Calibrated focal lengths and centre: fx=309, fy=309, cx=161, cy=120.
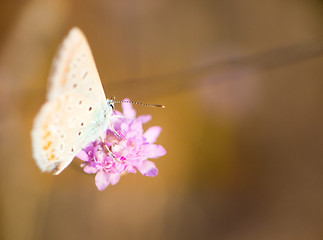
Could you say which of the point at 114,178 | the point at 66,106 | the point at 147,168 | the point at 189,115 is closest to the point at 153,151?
the point at 147,168

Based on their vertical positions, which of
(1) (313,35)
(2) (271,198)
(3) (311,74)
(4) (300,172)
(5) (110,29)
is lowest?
(2) (271,198)

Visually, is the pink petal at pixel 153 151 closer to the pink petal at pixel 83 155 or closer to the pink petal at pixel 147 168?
the pink petal at pixel 147 168

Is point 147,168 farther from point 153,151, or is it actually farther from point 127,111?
point 127,111

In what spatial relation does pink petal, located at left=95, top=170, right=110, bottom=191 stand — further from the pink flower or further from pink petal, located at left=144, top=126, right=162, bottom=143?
pink petal, located at left=144, top=126, right=162, bottom=143

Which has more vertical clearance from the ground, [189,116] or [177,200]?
[189,116]

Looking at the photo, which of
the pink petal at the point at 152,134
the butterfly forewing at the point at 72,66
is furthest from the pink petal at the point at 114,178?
the butterfly forewing at the point at 72,66

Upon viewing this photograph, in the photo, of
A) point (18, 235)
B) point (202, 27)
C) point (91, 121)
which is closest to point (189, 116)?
point (202, 27)

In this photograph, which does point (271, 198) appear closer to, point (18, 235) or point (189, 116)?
point (189, 116)
